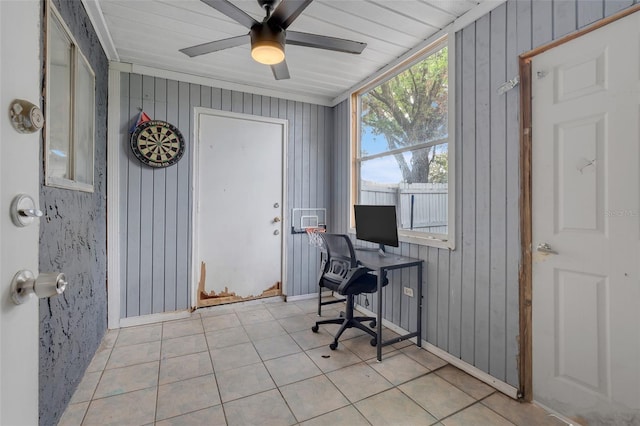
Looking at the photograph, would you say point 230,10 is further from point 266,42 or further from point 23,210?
point 23,210

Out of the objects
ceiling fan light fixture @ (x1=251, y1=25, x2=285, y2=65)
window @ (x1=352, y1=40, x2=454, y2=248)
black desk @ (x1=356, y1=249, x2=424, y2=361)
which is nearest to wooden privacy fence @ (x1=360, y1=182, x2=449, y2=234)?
window @ (x1=352, y1=40, x2=454, y2=248)

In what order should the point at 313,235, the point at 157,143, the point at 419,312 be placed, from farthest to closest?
1. the point at 313,235
2. the point at 157,143
3. the point at 419,312

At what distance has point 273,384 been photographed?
1990 mm

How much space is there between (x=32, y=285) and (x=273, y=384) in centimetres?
167

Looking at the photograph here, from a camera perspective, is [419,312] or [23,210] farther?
[419,312]

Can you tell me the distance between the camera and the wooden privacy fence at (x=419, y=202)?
2.44 m

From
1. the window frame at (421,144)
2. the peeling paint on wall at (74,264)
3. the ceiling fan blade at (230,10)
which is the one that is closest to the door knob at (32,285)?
the peeling paint on wall at (74,264)

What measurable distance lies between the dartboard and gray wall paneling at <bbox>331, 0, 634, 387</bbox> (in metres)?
2.59

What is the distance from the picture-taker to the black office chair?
249 cm

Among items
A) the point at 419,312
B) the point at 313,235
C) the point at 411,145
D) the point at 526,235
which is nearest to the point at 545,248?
the point at 526,235

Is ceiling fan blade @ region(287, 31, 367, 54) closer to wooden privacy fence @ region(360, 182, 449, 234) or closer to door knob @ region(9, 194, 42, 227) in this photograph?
wooden privacy fence @ region(360, 182, 449, 234)

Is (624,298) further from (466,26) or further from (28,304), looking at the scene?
(28,304)

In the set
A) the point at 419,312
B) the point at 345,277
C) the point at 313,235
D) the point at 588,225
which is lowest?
the point at 419,312

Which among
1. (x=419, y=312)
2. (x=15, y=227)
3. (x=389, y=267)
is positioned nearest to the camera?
(x=15, y=227)
